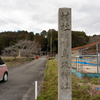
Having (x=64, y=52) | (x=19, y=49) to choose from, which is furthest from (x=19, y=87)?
(x=19, y=49)

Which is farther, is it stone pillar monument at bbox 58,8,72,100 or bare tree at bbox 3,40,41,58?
bare tree at bbox 3,40,41,58

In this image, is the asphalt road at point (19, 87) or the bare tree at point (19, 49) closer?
the asphalt road at point (19, 87)

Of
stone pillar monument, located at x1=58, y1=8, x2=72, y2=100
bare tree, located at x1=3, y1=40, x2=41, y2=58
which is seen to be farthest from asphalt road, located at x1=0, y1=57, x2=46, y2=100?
bare tree, located at x1=3, y1=40, x2=41, y2=58

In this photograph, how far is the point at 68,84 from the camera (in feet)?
11.6

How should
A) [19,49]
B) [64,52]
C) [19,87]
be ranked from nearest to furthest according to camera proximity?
1. [64,52]
2. [19,87]
3. [19,49]

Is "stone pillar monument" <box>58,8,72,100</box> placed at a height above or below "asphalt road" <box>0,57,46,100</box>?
above

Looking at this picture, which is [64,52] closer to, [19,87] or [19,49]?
[19,87]

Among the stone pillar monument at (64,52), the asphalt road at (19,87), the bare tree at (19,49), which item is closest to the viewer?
the stone pillar monument at (64,52)

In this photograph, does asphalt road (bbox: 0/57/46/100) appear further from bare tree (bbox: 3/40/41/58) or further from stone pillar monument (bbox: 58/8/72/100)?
bare tree (bbox: 3/40/41/58)

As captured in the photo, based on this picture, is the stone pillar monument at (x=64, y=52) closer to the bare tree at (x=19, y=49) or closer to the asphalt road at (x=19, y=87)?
the asphalt road at (x=19, y=87)

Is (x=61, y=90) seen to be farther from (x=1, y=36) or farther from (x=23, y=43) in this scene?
(x=1, y=36)

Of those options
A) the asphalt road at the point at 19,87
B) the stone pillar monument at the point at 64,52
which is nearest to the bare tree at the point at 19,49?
the asphalt road at the point at 19,87

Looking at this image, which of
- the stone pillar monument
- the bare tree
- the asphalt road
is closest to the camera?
the stone pillar monument

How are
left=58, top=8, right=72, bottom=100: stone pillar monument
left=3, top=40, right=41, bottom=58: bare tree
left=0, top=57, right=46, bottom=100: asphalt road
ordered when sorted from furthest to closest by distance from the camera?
left=3, top=40, right=41, bottom=58: bare tree
left=0, top=57, right=46, bottom=100: asphalt road
left=58, top=8, right=72, bottom=100: stone pillar monument
